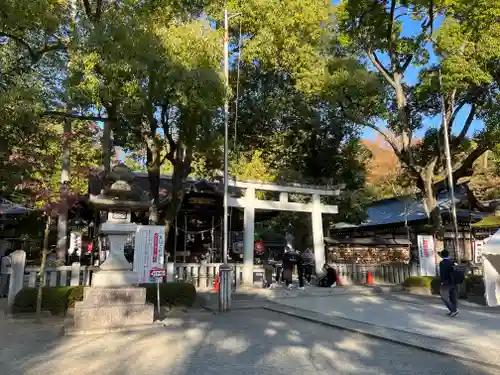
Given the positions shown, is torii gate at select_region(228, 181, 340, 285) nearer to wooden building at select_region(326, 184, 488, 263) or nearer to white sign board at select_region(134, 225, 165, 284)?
wooden building at select_region(326, 184, 488, 263)

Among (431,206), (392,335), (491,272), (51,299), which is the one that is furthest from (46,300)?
(431,206)

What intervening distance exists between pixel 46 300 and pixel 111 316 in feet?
8.43

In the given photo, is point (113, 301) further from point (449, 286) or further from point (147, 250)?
point (449, 286)

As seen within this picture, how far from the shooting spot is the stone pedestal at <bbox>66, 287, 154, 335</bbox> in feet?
25.2

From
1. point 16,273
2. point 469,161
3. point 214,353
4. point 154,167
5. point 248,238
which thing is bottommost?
point 214,353

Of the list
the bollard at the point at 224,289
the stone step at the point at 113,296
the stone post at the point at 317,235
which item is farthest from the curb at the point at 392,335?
the stone post at the point at 317,235

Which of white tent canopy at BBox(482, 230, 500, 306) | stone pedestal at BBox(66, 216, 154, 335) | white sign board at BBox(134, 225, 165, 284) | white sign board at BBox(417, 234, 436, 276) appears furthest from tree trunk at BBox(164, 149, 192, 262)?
white tent canopy at BBox(482, 230, 500, 306)

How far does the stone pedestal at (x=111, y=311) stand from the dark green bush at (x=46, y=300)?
5.76ft

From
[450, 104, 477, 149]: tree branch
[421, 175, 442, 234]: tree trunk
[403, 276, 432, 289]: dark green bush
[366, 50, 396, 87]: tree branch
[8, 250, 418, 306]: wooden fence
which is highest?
[366, 50, 396, 87]: tree branch

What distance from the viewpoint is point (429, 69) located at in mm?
15398

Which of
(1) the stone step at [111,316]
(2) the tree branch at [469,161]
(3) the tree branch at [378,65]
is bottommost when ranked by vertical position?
(1) the stone step at [111,316]

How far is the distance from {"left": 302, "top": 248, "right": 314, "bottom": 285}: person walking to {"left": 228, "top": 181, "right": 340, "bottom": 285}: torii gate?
0.83 feet

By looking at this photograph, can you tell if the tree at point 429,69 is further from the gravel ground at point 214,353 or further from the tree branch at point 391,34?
the gravel ground at point 214,353

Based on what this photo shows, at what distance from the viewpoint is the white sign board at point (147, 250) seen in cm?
1065
